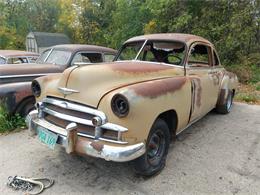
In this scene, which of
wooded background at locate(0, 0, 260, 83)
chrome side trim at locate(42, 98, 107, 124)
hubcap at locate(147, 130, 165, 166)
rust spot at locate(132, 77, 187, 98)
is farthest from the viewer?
wooded background at locate(0, 0, 260, 83)

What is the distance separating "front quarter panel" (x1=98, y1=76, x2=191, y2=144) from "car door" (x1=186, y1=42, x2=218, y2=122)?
74cm

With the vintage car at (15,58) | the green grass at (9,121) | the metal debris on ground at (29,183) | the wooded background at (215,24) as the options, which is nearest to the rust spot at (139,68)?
the metal debris on ground at (29,183)

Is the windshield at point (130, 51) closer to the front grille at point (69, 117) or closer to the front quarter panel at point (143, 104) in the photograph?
the front quarter panel at point (143, 104)

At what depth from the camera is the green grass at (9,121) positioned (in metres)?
5.39

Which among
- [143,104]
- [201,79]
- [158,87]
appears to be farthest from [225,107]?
[143,104]

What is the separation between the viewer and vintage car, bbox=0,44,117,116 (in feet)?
17.5

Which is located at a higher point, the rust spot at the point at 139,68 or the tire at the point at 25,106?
the rust spot at the point at 139,68

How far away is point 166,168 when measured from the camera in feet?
12.7

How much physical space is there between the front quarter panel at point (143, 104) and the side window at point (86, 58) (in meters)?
3.50

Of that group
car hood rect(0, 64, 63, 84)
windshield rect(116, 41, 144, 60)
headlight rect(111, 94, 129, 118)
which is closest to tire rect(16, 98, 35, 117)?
car hood rect(0, 64, 63, 84)

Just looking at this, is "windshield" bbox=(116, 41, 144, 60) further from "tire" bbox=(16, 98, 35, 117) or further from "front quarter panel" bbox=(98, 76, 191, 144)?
"tire" bbox=(16, 98, 35, 117)

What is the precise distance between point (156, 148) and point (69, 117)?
123cm

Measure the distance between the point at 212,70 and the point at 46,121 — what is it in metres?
3.39

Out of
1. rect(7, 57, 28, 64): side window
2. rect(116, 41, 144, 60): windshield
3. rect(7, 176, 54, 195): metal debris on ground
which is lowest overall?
rect(7, 176, 54, 195): metal debris on ground
